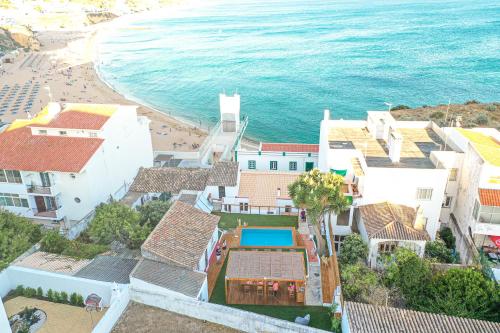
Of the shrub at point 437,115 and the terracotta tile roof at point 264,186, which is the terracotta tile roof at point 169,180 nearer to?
the terracotta tile roof at point 264,186

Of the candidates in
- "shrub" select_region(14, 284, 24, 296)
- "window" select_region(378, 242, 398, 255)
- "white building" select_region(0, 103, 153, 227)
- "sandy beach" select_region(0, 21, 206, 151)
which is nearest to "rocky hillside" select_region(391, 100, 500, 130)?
"sandy beach" select_region(0, 21, 206, 151)

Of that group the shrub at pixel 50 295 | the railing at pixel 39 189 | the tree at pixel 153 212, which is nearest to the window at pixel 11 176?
the railing at pixel 39 189

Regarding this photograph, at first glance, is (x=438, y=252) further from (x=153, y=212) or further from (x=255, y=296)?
(x=153, y=212)

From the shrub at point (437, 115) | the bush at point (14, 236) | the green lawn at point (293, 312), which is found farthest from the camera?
the shrub at point (437, 115)

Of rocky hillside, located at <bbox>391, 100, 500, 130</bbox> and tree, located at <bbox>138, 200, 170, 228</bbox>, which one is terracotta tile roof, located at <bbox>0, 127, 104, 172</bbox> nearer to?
tree, located at <bbox>138, 200, 170, 228</bbox>

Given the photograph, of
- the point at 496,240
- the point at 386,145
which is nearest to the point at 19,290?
the point at 386,145

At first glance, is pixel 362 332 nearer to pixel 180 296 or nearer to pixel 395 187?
pixel 180 296
